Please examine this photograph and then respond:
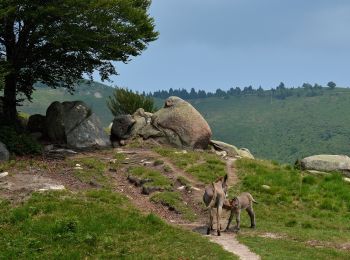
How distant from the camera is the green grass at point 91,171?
3212 centimetres

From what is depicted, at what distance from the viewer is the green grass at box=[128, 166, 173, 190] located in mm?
31906

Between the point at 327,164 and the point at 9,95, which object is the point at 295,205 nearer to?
the point at 327,164

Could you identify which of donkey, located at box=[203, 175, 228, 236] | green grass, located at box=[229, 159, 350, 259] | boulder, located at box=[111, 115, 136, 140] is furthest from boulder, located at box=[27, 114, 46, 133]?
donkey, located at box=[203, 175, 228, 236]

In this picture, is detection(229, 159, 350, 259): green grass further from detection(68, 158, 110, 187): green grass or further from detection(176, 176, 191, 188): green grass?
detection(68, 158, 110, 187): green grass

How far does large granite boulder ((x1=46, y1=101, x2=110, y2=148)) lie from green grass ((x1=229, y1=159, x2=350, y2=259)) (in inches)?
542

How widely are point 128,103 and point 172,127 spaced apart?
2079cm

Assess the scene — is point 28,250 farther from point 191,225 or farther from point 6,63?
point 6,63

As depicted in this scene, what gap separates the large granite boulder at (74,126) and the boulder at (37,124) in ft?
4.26

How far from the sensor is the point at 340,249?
67.9ft

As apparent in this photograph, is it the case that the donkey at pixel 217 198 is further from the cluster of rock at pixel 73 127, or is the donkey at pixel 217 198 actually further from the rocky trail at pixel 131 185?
the cluster of rock at pixel 73 127

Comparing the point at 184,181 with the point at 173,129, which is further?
the point at 173,129

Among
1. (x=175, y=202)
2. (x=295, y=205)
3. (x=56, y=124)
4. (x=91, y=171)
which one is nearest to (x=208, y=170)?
(x=295, y=205)

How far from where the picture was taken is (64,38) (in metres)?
39.5

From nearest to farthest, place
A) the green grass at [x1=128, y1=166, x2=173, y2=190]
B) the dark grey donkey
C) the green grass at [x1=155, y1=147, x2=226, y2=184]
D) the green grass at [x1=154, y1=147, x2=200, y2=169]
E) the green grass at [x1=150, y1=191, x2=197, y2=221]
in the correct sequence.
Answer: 1. the dark grey donkey
2. the green grass at [x1=150, y1=191, x2=197, y2=221]
3. the green grass at [x1=128, y1=166, x2=173, y2=190]
4. the green grass at [x1=155, y1=147, x2=226, y2=184]
5. the green grass at [x1=154, y1=147, x2=200, y2=169]
